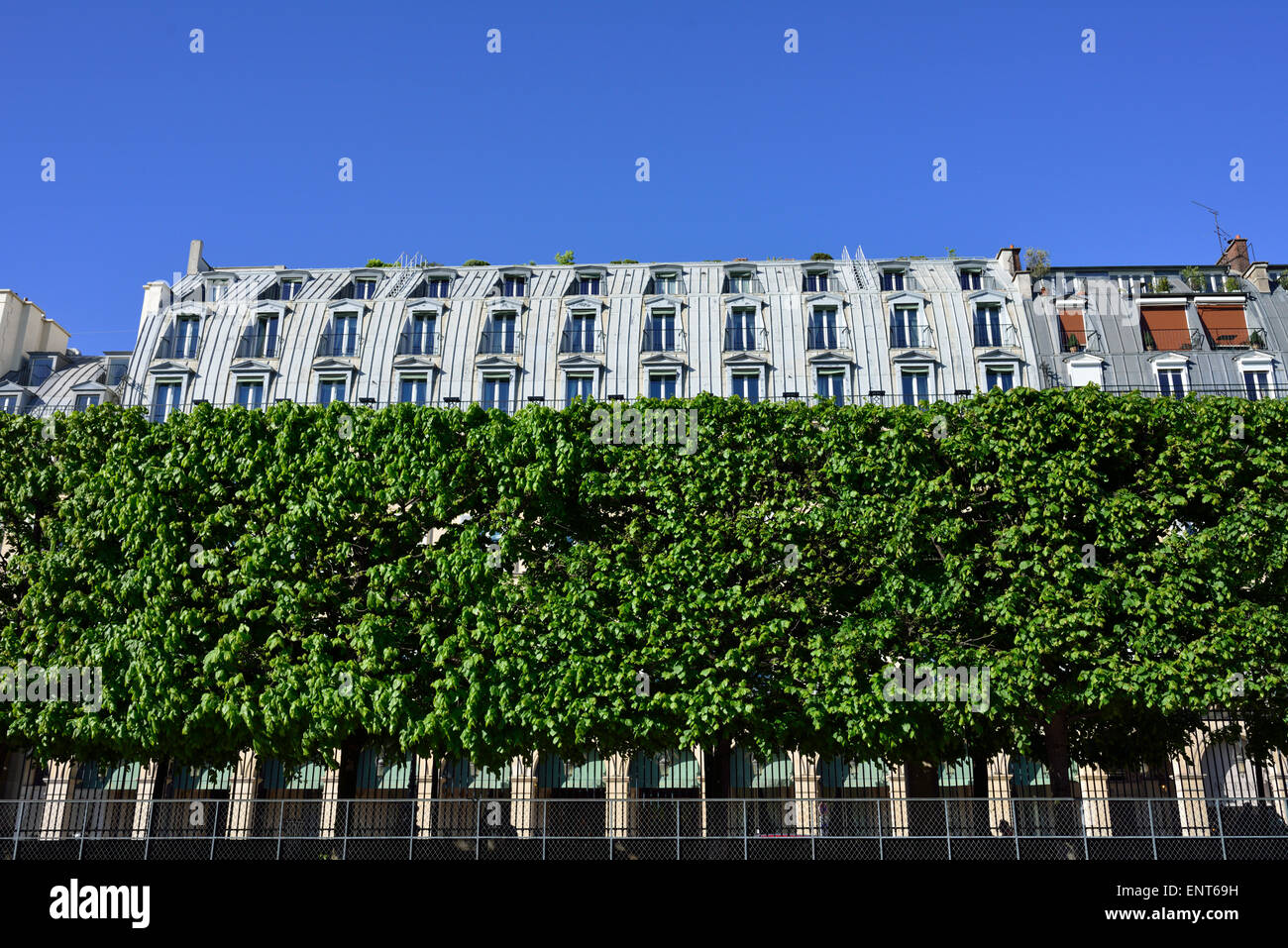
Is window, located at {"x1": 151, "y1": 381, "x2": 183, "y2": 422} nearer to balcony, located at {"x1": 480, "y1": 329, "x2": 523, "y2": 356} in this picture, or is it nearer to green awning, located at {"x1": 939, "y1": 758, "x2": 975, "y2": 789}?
balcony, located at {"x1": 480, "y1": 329, "x2": 523, "y2": 356}

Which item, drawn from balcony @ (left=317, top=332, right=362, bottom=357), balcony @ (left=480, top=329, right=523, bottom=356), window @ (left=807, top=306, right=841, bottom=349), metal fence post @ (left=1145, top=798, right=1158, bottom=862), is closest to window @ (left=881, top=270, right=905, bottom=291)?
window @ (left=807, top=306, right=841, bottom=349)

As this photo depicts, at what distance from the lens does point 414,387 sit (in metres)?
41.0

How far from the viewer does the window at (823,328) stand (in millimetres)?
41062

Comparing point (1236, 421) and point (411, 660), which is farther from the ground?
point (1236, 421)

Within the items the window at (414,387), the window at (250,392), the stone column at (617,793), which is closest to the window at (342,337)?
the window at (414,387)

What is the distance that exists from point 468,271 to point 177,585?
81.2 feet

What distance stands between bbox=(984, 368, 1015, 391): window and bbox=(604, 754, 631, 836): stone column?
65.0 ft

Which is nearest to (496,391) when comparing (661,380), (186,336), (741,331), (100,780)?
(661,380)

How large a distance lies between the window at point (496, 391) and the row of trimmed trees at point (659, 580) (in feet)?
45.3
